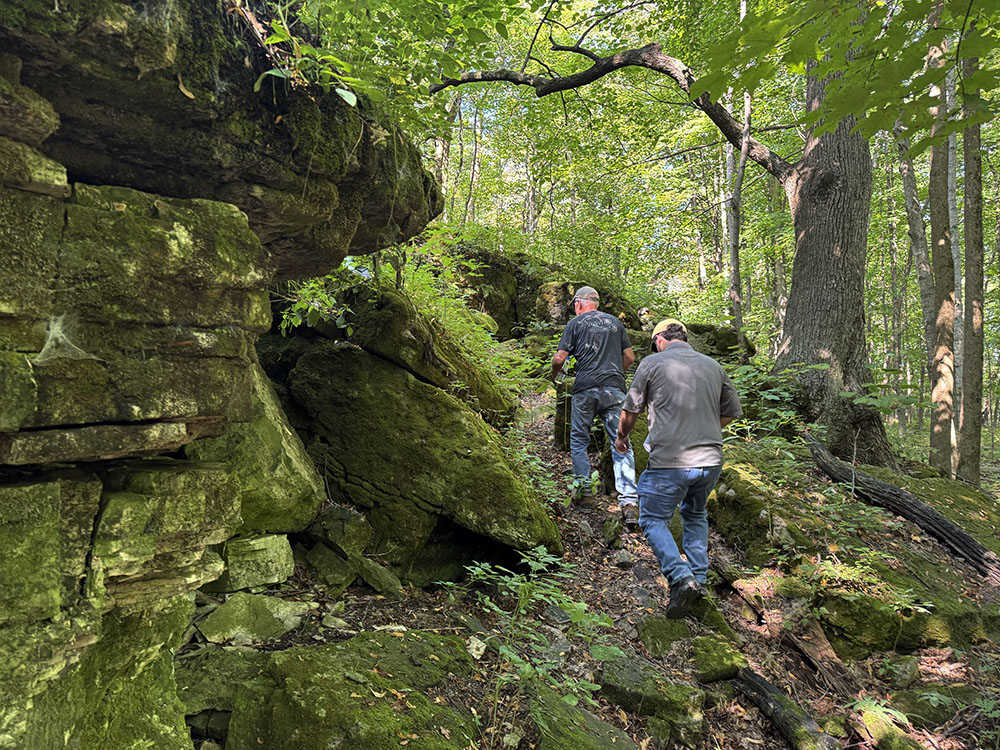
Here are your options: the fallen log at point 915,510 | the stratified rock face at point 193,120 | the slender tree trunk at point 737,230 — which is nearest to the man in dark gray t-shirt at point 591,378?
the fallen log at point 915,510

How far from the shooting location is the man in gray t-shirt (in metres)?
4.43

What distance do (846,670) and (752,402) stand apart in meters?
4.23

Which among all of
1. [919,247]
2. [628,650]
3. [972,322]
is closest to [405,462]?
[628,650]

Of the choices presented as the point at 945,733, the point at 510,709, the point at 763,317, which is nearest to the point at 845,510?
the point at 945,733

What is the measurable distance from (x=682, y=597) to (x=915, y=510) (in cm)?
348

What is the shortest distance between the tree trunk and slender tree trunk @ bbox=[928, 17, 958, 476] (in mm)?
2388

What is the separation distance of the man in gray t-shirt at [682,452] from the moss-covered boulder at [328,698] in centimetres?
231

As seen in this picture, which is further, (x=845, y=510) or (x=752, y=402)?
(x=752, y=402)

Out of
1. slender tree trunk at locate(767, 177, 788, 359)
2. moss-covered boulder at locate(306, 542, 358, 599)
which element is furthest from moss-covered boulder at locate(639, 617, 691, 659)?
slender tree trunk at locate(767, 177, 788, 359)

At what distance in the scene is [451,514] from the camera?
438 centimetres

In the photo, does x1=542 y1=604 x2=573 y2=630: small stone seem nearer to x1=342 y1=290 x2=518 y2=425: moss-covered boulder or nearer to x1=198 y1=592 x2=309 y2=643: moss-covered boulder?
x1=198 y1=592 x2=309 y2=643: moss-covered boulder

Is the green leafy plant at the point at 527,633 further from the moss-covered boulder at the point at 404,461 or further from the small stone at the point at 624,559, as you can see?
the small stone at the point at 624,559

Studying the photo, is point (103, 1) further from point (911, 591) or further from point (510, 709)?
point (911, 591)

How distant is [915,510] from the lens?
579 centimetres
